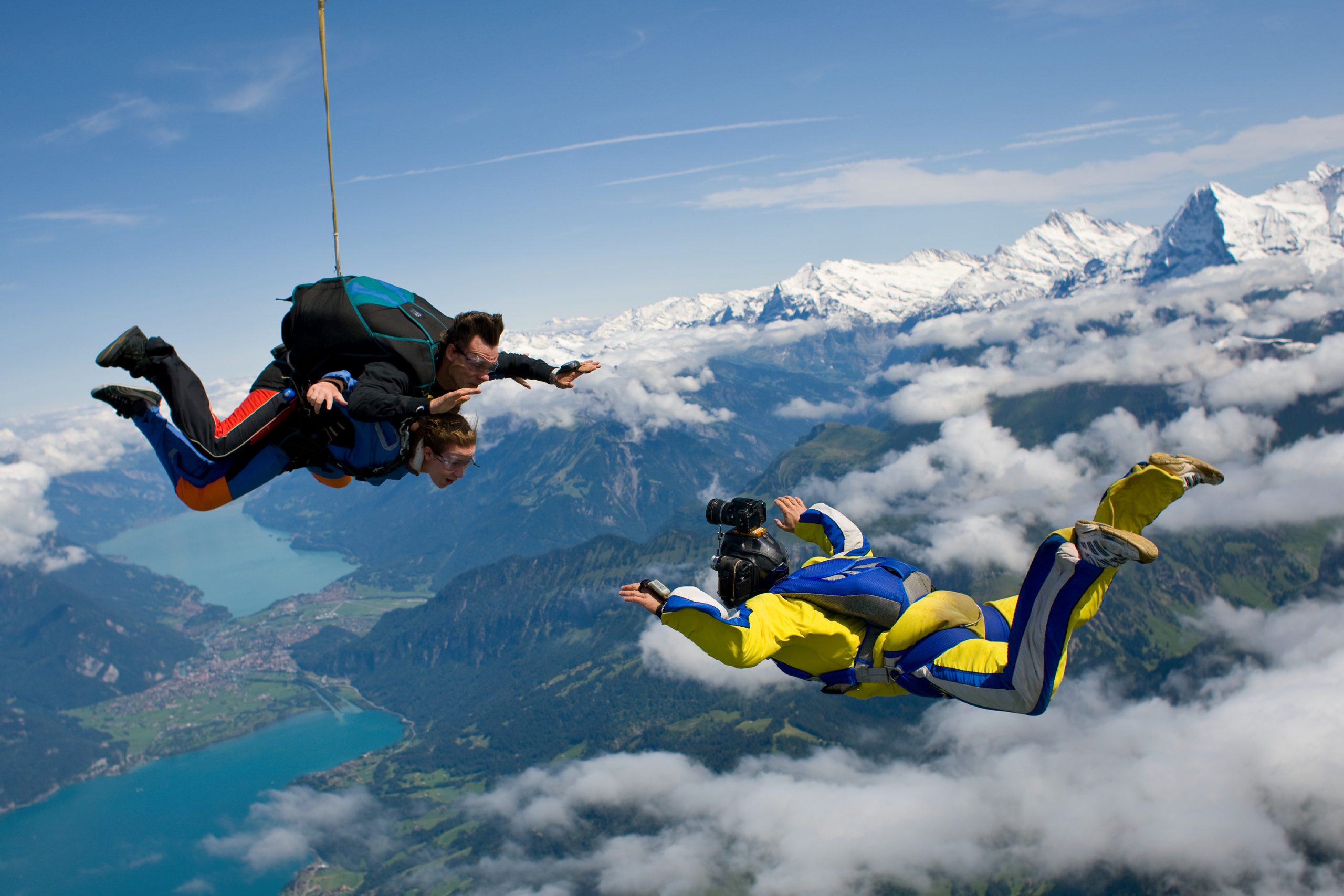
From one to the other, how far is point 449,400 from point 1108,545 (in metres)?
5.99

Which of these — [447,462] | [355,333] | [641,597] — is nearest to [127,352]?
[355,333]

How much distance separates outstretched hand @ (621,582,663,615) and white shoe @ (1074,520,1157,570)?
4.03m

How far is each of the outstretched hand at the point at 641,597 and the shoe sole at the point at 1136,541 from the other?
4031mm

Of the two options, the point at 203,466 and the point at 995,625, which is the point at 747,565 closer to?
the point at 995,625

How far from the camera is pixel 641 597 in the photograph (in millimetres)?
8109

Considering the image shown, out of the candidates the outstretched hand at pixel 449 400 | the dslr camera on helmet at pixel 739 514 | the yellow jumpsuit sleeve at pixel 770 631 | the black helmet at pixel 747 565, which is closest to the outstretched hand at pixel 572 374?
the outstretched hand at pixel 449 400

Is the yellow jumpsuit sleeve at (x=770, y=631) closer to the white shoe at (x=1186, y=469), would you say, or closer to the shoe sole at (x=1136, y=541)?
the shoe sole at (x=1136, y=541)

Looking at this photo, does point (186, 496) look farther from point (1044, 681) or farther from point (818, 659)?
point (1044, 681)

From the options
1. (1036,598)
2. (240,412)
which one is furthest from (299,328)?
(1036,598)

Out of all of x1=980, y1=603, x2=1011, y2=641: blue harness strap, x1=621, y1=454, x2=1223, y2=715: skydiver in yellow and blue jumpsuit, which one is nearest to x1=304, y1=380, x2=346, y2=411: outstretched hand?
x1=621, y1=454, x2=1223, y2=715: skydiver in yellow and blue jumpsuit

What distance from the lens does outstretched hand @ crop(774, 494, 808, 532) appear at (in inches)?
451

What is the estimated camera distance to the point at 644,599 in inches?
Result: 317

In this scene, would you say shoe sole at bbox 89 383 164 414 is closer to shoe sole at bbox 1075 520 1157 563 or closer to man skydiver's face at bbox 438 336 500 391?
man skydiver's face at bbox 438 336 500 391

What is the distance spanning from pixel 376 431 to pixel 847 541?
6.40 meters
